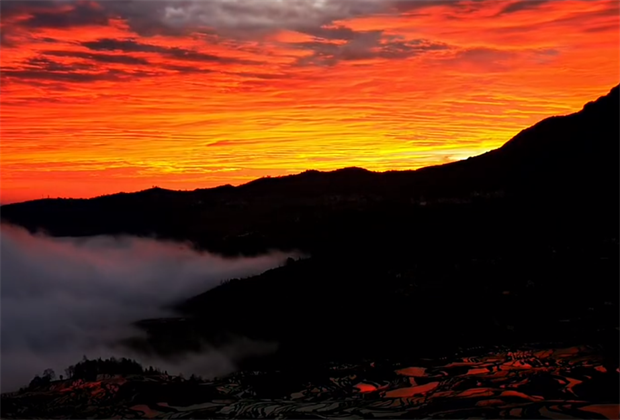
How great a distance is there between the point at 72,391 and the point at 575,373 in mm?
110488

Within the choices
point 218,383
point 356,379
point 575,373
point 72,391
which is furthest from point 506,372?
point 72,391

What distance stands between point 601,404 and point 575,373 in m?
30.7

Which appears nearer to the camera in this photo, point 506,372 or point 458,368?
point 506,372

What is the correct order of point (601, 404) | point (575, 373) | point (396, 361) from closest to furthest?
point (601, 404) → point (575, 373) → point (396, 361)

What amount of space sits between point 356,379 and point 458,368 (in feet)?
80.0

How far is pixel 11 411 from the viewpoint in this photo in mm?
154000

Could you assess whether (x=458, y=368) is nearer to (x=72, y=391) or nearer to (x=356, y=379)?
(x=356, y=379)

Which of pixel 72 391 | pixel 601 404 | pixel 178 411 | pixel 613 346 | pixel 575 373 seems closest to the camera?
pixel 601 404

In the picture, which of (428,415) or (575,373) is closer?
(428,415)

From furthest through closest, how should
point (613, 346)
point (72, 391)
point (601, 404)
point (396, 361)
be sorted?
point (396, 361)
point (613, 346)
point (72, 391)
point (601, 404)

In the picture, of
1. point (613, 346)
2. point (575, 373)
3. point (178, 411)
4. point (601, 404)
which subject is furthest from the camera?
point (613, 346)

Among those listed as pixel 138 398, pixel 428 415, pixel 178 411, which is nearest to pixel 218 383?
pixel 138 398

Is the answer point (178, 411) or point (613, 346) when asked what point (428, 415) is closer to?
point (178, 411)

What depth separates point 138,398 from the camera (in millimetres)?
161625
